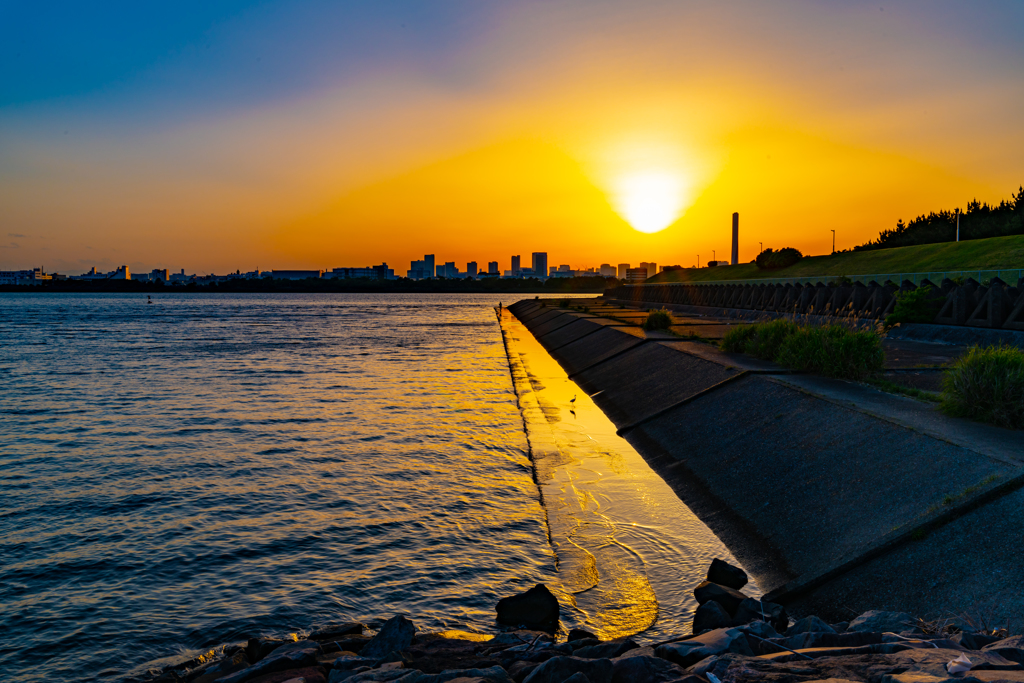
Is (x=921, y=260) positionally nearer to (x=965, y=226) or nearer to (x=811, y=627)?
(x=965, y=226)

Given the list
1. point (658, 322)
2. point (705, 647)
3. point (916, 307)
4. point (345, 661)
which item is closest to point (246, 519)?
point (345, 661)

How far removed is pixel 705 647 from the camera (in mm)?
4805

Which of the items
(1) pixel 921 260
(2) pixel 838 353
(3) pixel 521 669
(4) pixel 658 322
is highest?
(1) pixel 921 260

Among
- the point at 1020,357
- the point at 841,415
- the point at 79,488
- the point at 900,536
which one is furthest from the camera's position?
the point at 79,488

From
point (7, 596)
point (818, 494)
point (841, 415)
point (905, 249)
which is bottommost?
point (7, 596)

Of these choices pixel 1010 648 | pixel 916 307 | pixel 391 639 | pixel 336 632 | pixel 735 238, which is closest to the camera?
pixel 1010 648

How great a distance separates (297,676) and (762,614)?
4.08m

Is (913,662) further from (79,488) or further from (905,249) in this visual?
Answer: (905,249)

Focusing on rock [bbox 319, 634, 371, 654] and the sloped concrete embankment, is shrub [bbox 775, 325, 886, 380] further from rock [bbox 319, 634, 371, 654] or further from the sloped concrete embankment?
rock [bbox 319, 634, 371, 654]

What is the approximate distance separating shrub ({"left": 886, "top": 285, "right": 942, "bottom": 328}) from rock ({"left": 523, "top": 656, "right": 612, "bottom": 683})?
23.1 metres

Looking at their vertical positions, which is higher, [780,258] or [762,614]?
[780,258]

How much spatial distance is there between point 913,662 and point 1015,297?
2055 cm

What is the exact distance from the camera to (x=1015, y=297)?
19.7m

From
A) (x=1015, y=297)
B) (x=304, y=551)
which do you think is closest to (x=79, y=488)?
(x=304, y=551)
